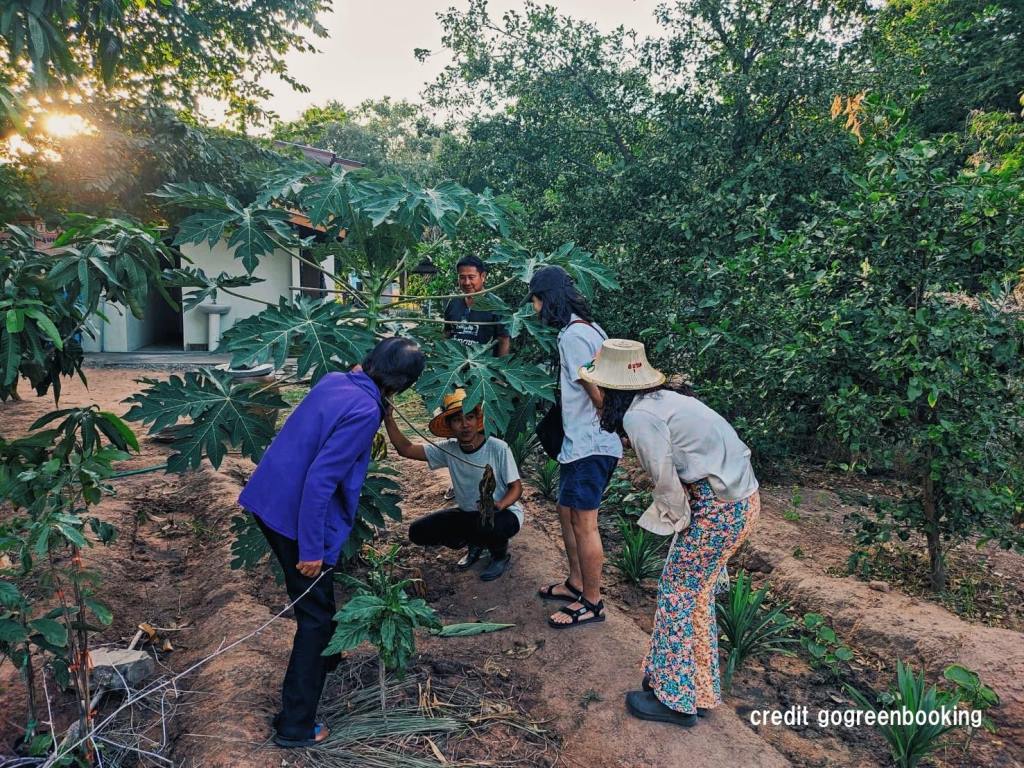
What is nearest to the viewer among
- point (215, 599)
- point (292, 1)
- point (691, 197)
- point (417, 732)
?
point (417, 732)

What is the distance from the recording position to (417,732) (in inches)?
107

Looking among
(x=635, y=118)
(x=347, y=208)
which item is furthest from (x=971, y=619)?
(x=635, y=118)

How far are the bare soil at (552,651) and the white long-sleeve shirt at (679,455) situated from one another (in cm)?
90

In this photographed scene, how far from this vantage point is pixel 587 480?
3379mm

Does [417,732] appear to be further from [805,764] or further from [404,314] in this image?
[404,314]

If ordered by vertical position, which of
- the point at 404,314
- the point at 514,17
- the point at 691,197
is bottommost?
the point at 404,314

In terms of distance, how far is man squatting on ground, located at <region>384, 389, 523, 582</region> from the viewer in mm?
3783

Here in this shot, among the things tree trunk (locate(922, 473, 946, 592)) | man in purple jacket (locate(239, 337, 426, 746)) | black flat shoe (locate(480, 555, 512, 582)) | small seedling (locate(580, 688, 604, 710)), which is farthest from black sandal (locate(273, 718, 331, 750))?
tree trunk (locate(922, 473, 946, 592))

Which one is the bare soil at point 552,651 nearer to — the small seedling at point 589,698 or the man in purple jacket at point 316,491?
the small seedling at point 589,698

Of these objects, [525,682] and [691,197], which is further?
[691,197]

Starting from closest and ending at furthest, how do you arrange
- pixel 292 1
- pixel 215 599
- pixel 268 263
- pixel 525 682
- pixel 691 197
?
1. pixel 525 682
2. pixel 215 599
3. pixel 691 197
4. pixel 292 1
5. pixel 268 263

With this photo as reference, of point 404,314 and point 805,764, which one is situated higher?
point 404,314

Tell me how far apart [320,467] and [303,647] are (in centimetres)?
71

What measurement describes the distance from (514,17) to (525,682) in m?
6.29
